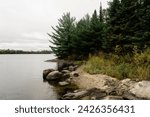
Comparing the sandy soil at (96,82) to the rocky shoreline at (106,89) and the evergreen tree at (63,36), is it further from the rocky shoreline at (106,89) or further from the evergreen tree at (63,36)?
the evergreen tree at (63,36)

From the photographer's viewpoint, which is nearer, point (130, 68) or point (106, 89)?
point (106, 89)

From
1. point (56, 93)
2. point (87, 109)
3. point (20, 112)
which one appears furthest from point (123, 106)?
point (56, 93)

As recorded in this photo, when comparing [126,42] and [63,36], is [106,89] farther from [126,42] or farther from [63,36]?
[63,36]

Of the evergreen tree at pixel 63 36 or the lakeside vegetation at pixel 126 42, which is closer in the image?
the lakeside vegetation at pixel 126 42

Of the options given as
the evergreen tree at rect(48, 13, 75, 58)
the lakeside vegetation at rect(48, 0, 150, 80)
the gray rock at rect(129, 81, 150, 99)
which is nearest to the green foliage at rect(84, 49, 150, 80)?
the lakeside vegetation at rect(48, 0, 150, 80)

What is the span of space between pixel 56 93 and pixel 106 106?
676 centimetres

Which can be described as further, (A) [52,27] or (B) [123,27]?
(A) [52,27]

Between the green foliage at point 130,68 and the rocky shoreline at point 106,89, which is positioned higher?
the green foliage at point 130,68

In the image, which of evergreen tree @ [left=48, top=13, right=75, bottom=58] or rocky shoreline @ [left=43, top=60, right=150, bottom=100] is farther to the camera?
evergreen tree @ [left=48, top=13, right=75, bottom=58]

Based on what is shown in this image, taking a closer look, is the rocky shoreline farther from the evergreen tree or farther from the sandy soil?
the evergreen tree

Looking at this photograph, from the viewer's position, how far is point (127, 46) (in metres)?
18.6

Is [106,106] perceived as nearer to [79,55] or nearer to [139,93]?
[139,93]

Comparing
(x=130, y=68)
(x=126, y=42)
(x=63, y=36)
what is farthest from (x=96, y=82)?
(x=63, y=36)

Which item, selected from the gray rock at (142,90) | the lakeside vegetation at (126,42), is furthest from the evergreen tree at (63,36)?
the gray rock at (142,90)
